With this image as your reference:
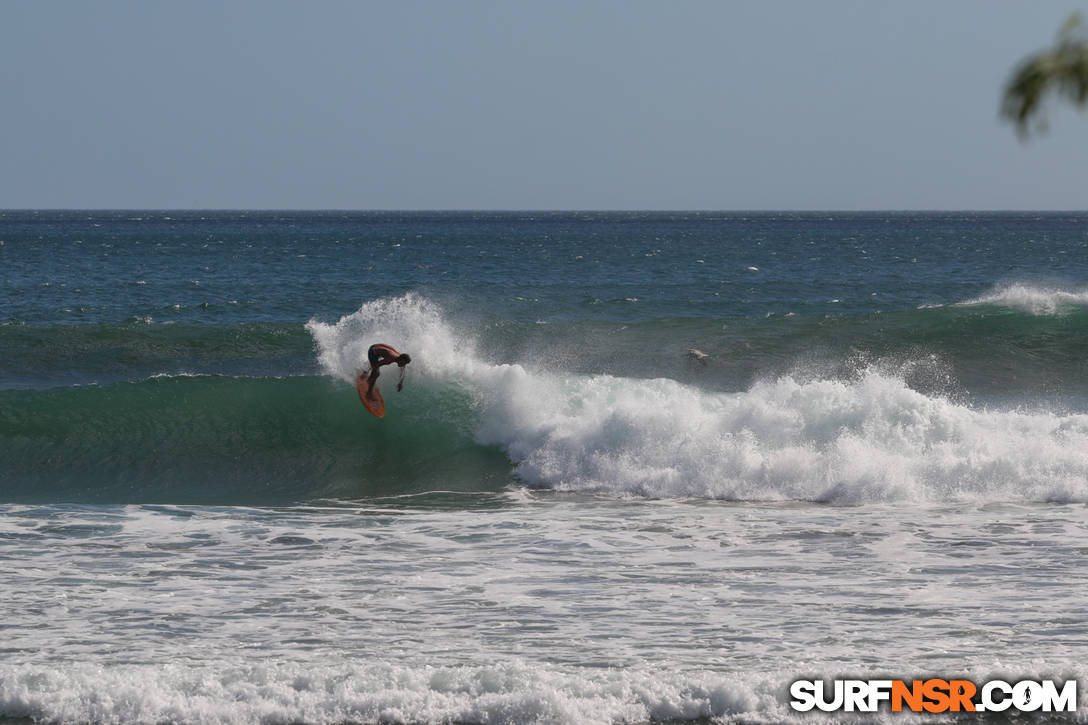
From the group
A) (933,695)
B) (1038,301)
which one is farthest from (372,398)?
(1038,301)

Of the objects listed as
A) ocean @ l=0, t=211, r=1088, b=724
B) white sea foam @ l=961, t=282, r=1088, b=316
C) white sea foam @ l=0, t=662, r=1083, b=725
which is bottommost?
white sea foam @ l=0, t=662, r=1083, b=725

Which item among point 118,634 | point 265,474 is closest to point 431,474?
point 265,474

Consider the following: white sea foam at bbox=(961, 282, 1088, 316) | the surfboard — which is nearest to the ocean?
white sea foam at bbox=(961, 282, 1088, 316)

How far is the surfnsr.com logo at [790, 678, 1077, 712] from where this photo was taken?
22.0 feet

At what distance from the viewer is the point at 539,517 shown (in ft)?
40.5

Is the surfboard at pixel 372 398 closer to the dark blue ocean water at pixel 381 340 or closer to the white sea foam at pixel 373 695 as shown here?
the dark blue ocean water at pixel 381 340

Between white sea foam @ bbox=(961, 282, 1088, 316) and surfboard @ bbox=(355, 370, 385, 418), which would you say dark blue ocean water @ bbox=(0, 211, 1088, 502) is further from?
surfboard @ bbox=(355, 370, 385, 418)

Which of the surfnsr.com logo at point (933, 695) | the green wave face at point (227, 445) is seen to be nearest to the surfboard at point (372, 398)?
the green wave face at point (227, 445)

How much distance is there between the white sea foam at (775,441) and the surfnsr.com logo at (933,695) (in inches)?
249

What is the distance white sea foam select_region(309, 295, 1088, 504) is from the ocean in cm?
5

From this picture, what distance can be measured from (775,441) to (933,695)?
8421 millimetres

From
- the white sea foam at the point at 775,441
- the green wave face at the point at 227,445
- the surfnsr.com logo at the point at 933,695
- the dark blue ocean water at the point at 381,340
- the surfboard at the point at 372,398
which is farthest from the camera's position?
the surfboard at the point at 372,398

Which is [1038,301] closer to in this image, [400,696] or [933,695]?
[933,695]

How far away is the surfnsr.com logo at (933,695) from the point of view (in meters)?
6.70
